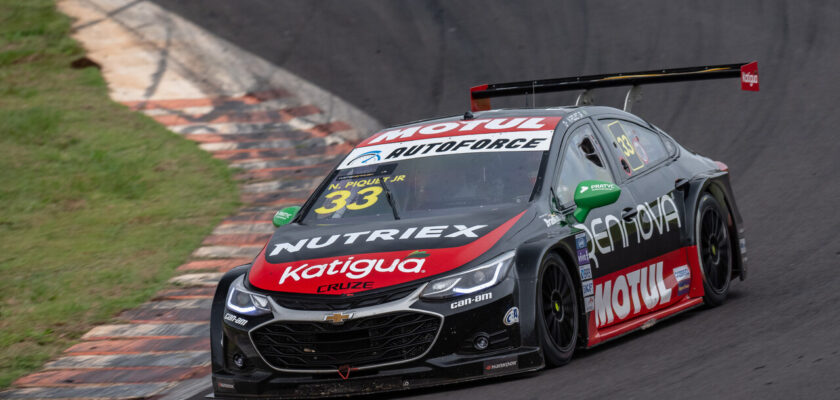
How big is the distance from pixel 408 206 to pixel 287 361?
1.27m

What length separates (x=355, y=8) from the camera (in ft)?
61.2

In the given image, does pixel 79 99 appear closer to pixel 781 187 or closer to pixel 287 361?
pixel 781 187

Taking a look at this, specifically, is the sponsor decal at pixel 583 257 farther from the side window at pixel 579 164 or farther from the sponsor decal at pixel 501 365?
the sponsor decal at pixel 501 365

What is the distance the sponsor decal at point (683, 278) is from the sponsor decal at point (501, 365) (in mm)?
2151

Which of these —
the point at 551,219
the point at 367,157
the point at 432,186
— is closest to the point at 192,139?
the point at 367,157

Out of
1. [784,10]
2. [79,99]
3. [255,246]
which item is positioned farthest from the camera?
[784,10]

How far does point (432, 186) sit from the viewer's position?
23.0 feet

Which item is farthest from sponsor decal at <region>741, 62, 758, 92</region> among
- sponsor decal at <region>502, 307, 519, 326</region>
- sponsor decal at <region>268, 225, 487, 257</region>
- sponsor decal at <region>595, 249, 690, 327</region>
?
sponsor decal at <region>502, 307, 519, 326</region>

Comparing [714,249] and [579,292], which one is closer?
[579,292]

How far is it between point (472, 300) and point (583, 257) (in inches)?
40.0

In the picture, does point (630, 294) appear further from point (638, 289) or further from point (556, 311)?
point (556, 311)


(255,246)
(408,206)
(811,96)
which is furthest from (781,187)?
(408,206)

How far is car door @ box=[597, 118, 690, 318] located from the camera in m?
7.29

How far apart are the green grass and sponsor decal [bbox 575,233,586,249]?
357 cm
